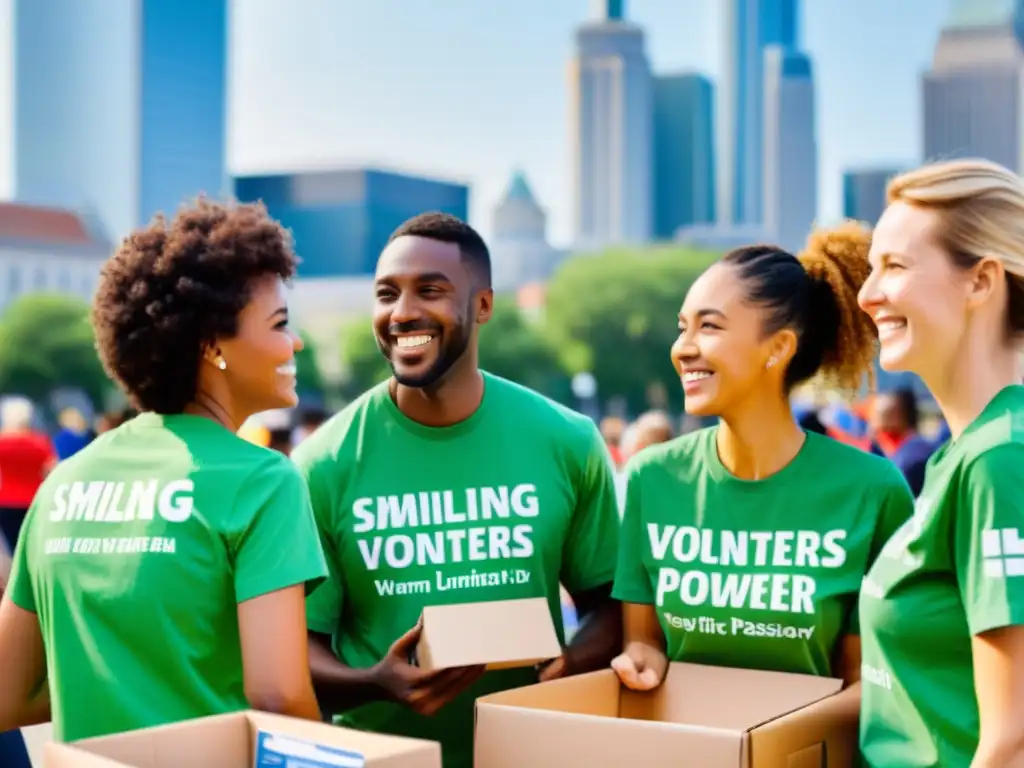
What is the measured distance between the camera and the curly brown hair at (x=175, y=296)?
2.66 m

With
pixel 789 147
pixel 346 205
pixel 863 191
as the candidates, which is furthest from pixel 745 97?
pixel 346 205

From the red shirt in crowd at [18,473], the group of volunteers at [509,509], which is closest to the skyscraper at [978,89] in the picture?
the red shirt in crowd at [18,473]

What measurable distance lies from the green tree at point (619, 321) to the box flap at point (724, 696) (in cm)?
6473

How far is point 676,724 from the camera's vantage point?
7.75 ft

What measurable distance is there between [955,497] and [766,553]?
2.50ft

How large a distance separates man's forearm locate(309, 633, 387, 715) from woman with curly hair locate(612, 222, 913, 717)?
1.70 ft

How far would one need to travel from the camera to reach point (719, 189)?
161m

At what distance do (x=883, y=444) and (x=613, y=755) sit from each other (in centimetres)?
781

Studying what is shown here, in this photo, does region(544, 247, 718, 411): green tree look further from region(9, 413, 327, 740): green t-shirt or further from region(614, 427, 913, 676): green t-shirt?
region(9, 413, 327, 740): green t-shirt

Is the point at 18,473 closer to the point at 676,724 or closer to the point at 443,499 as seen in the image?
the point at 443,499

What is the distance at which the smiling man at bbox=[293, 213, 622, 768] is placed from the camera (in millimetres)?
3215

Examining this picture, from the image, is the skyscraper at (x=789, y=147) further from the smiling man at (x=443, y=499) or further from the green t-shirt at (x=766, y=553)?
the green t-shirt at (x=766, y=553)

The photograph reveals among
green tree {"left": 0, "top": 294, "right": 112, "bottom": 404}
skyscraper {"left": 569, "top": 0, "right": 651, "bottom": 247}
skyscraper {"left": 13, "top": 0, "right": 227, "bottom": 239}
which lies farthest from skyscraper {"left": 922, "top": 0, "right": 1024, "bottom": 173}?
green tree {"left": 0, "top": 294, "right": 112, "bottom": 404}

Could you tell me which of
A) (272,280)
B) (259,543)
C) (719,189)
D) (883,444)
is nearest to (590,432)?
(272,280)
